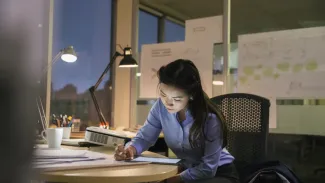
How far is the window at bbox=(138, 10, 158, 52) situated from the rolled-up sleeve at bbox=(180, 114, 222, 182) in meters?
2.37

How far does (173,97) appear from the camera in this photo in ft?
4.49

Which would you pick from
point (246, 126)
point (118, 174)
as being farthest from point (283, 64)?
point (118, 174)

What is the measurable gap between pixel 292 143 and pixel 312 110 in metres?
0.36

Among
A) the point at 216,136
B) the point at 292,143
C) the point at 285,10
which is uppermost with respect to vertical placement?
the point at 285,10

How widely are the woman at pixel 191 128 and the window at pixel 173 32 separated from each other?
6.72 feet

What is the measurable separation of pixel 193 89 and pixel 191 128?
6.5 inches

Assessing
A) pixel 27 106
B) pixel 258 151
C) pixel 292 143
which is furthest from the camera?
pixel 292 143

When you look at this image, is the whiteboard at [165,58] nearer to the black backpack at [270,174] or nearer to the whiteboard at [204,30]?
the whiteboard at [204,30]

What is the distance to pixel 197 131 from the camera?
139 cm

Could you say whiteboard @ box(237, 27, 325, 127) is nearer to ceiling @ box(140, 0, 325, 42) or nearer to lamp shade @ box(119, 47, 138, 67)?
ceiling @ box(140, 0, 325, 42)

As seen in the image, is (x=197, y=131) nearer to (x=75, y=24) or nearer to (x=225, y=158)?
(x=225, y=158)

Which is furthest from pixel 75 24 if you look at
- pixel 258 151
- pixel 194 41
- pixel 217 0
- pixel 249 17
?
pixel 258 151

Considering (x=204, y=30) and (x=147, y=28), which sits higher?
(x=147, y=28)

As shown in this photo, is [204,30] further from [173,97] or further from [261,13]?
[173,97]
